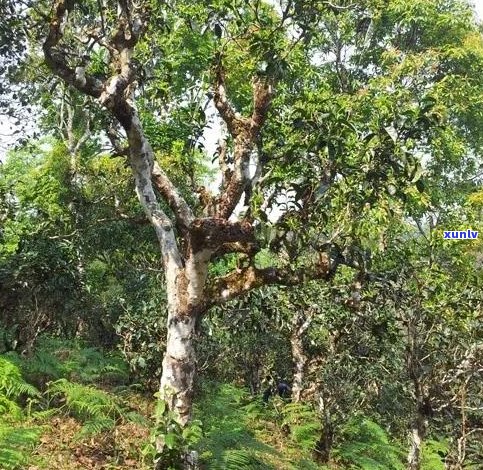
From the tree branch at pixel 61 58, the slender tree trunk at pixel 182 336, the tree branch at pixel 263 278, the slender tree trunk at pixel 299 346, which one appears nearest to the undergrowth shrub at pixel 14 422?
the slender tree trunk at pixel 182 336

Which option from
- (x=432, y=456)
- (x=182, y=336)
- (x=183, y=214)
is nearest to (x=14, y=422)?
(x=182, y=336)

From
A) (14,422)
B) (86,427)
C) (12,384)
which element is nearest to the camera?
(86,427)

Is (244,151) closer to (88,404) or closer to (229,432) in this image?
(88,404)

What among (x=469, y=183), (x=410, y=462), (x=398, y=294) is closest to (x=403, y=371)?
(x=410, y=462)

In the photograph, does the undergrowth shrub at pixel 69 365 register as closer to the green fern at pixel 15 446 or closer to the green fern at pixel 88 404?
the green fern at pixel 88 404

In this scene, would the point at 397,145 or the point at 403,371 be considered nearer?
the point at 397,145

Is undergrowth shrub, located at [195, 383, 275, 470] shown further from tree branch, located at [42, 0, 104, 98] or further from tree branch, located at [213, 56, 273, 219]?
tree branch, located at [42, 0, 104, 98]

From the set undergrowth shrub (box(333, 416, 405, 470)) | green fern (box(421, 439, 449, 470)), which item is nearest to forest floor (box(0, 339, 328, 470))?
undergrowth shrub (box(333, 416, 405, 470))

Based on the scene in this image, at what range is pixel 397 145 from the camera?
5840 mm

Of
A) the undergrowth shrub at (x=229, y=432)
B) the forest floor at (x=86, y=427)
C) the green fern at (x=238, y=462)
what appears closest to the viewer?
the forest floor at (x=86, y=427)

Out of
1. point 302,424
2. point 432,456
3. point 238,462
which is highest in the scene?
point 302,424

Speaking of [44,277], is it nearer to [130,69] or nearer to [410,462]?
[130,69]

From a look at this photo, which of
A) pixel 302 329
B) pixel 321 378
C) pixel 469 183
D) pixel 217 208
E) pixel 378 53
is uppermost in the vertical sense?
pixel 378 53

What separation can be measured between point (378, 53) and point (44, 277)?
15.2 metres
